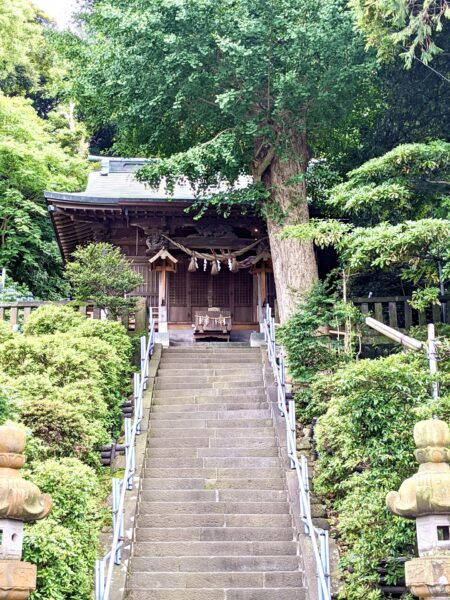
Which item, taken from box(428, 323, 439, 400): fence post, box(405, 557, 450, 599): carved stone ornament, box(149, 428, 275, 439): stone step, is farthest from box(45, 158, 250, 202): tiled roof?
box(405, 557, 450, 599): carved stone ornament

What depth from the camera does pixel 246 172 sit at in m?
15.9

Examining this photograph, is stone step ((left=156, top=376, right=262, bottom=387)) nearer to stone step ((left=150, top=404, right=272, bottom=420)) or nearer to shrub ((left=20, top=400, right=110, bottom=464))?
stone step ((left=150, top=404, right=272, bottom=420))

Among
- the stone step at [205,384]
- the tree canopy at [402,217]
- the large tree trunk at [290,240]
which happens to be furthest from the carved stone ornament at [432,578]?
the large tree trunk at [290,240]

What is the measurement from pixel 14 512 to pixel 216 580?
12.5ft

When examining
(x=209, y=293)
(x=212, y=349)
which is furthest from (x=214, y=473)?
(x=209, y=293)

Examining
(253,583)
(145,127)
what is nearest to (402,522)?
(253,583)

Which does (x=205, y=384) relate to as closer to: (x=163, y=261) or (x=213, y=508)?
(x=213, y=508)

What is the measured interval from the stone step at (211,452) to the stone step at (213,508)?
1.15 m

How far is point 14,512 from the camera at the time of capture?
4.99 meters

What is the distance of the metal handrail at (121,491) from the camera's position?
22.7 feet

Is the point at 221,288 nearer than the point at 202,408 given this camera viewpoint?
No

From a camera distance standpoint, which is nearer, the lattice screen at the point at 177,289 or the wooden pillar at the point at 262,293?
the wooden pillar at the point at 262,293

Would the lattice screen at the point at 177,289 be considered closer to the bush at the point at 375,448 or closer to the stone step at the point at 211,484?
the stone step at the point at 211,484

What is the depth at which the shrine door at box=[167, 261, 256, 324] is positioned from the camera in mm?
18312
